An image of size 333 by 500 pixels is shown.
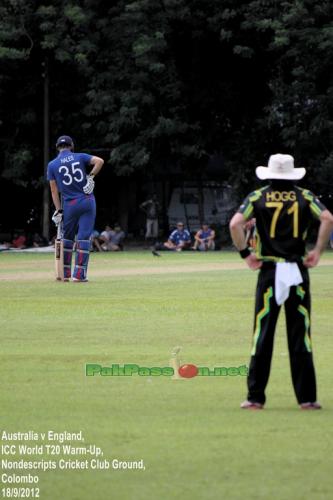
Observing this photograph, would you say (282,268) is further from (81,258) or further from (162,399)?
(81,258)

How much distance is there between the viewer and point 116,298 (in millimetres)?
21750

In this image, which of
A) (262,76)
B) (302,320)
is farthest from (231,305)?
(262,76)

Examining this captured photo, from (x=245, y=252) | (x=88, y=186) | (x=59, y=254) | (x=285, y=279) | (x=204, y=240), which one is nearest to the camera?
(x=285, y=279)

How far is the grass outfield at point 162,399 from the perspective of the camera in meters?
8.08

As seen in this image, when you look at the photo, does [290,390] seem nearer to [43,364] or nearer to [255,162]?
[43,364]

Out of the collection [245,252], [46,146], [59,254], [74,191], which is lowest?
[46,146]

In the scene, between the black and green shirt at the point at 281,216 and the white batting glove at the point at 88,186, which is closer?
the black and green shirt at the point at 281,216

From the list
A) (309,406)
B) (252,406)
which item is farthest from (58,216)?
(309,406)

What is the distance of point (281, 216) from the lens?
10539 millimetres

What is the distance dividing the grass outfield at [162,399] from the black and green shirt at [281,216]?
1.16m

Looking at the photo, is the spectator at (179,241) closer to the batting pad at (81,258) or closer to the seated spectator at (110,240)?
the seated spectator at (110,240)

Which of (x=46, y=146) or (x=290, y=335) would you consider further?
(x=46, y=146)

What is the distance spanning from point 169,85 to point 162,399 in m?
40.5

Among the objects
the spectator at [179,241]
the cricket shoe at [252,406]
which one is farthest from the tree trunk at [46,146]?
the cricket shoe at [252,406]
